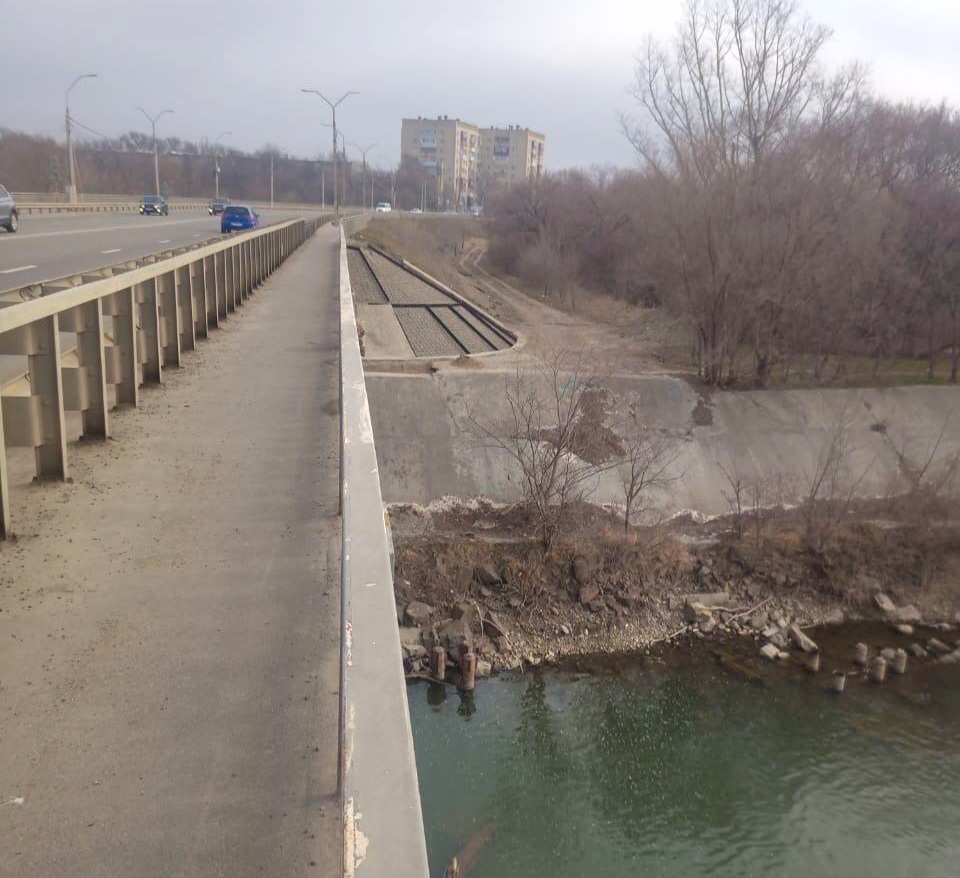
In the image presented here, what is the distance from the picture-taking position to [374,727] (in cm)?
243

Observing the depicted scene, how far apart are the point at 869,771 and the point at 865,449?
1767 cm

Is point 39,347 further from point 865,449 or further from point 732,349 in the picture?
point 732,349

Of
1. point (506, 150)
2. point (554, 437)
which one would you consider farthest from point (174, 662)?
point (506, 150)

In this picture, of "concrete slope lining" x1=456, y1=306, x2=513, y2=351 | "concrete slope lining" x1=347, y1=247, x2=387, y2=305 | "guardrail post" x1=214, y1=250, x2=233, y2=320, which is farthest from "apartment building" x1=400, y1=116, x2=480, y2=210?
"guardrail post" x1=214, y1=250, x2=233, y2=320

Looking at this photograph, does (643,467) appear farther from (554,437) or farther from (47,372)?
(47,372)

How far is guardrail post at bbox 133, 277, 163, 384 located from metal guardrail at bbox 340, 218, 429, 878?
19.3ft

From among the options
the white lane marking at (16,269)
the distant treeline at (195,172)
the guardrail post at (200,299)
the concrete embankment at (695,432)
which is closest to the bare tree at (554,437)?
the concrete embankment at (695,432)

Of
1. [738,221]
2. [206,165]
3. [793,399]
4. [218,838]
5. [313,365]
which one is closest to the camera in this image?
[218,838]

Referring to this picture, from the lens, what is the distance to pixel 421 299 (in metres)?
47.1

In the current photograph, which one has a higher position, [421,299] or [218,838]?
[218,838]

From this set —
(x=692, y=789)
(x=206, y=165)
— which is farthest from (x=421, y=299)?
(x=206, y=165)

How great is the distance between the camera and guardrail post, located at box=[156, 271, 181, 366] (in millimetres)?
10078

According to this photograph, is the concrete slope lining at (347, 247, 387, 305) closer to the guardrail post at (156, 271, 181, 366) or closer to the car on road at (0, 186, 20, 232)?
the car on road at (0, 186, 20, 232)

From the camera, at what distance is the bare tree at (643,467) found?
27.0m
